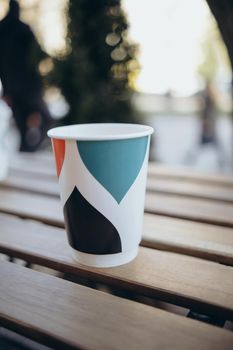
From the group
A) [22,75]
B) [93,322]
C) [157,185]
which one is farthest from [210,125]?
[93,322]

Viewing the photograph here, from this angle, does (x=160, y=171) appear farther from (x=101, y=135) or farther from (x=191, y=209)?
(x=101, y=135)

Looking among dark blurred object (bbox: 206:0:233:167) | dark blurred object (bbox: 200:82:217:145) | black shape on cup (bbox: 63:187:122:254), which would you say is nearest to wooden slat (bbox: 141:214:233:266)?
black shape on cup (bbox: 63:187:122:254)

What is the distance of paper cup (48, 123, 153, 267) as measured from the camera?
→ 0.49 m

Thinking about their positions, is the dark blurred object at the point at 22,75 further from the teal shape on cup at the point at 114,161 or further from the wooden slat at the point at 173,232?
the teal shape on cup at the point at 114,161

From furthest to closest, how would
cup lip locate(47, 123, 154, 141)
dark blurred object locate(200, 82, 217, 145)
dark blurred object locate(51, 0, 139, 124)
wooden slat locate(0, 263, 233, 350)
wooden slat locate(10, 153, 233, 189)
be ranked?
dark blurred object locate(200, 82, 217, 145) < dark blurred object locate(51, 0, 139, 124) < wooden slat locate(10, 153, 233, 189) < cup lip locate(47, 123, 154, 141) < wooden slat locate(0, 263, 233, 350)

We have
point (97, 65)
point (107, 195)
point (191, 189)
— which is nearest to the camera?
point (107, 195)

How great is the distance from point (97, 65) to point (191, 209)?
71.9 inches

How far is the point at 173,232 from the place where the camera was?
0.65m

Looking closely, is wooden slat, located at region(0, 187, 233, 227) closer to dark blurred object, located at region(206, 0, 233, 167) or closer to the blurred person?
dark blurred object, located at region(206, 0, 233, 167)

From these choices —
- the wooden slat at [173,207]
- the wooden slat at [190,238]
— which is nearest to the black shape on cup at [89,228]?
the wooden slat at [190,238]

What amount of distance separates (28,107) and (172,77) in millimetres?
1950

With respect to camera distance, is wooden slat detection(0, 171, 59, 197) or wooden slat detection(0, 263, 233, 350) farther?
wooden slat detection(0, 171, 59, 197)

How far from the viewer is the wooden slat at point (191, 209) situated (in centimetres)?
71

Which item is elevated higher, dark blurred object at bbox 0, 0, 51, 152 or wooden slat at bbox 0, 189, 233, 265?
dark blurred object at bbox 0, 0, 51, 152
